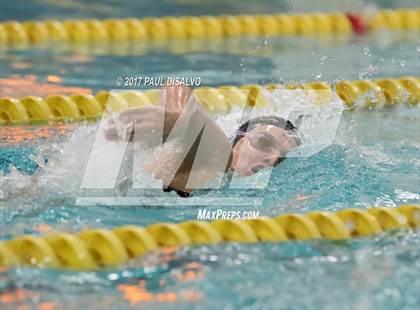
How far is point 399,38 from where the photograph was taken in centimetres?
675

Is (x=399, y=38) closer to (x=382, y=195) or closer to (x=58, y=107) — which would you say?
(x=58, y=107)

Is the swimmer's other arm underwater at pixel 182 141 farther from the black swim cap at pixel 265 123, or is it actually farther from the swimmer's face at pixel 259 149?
the black swim cap at pixel 265 123

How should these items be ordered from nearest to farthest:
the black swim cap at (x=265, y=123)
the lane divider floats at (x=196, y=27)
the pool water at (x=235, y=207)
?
the pool water at (x=235, y=207)
the black swim cap at (x=265, y=123)
the lane divider floats at (x=196, y=27)

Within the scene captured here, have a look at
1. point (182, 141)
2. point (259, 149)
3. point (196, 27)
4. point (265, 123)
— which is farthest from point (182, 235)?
point (196, 27)

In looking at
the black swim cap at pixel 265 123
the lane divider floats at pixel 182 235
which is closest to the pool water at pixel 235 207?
the lane divider floats at pixel 182 235

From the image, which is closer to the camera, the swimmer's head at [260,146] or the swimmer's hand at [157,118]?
the swimmer's hand at [157,118]

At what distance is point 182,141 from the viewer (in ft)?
10.2

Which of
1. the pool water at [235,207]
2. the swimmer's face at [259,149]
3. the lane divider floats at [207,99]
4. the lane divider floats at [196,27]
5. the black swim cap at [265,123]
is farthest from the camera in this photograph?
the lane divider floats at [196,27]

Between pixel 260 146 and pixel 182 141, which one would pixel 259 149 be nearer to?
pixel 260 146

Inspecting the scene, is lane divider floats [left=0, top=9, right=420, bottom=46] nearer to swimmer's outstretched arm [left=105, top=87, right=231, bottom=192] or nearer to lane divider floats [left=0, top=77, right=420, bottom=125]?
lane divider floats [left=0, top=77, right=420, bottom=125]

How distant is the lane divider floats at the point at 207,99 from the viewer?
4.54m

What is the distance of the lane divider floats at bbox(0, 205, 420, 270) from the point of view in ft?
8.50

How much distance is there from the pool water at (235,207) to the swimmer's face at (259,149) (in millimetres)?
82

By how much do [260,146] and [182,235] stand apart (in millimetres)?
868
